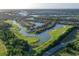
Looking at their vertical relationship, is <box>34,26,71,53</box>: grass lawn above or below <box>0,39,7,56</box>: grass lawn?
above

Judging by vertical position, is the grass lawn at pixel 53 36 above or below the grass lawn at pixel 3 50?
above

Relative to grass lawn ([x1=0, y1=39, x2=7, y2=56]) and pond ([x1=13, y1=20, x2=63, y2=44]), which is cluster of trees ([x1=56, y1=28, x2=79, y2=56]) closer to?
pond ([x1=13, y1=20, x2=63, y2=44])

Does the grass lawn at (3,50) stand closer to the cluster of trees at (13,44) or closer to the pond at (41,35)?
the cluster of trees at (13,44)

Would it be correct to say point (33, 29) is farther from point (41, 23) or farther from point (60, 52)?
point (60, 52)

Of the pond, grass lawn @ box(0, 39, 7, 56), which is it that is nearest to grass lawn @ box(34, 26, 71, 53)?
the pond

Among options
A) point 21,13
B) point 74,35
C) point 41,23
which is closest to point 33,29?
point 41,23

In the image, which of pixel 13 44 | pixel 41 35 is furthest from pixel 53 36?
pixel 13 44

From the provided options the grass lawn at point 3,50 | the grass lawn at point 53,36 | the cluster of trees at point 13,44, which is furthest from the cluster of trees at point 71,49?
the grass lawn at point 3,50

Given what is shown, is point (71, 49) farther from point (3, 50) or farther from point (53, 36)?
point (3, 50)

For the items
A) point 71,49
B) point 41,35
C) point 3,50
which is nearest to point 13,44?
point 3,50
